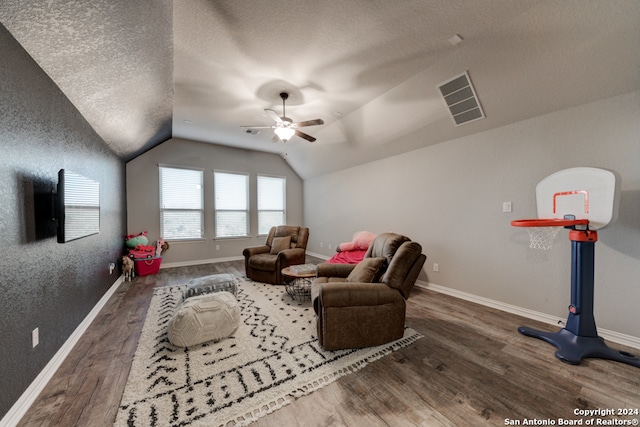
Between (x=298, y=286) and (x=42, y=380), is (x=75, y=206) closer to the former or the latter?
(x=42, y=380)

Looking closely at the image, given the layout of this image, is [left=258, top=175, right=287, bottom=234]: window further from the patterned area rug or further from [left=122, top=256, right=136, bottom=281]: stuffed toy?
the patterned area rug

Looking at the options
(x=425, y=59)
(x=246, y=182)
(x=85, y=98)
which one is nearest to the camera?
(x=85, y=98)

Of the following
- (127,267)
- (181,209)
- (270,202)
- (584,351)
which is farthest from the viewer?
(270,202)

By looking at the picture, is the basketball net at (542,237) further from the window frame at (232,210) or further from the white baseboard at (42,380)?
the window frame at (232,210)

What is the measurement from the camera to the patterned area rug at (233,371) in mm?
1439

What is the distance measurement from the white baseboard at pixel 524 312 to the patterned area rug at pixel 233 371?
1473mm

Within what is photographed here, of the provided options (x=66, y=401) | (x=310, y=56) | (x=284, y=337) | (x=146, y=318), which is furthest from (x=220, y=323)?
(x=310, y=56)

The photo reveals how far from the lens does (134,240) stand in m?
4.56

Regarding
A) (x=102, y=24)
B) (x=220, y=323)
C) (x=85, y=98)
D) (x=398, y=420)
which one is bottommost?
(x=398, y=420)

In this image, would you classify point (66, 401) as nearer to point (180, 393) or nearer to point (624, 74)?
point (180, 393)

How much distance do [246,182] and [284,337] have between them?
15.5 feet

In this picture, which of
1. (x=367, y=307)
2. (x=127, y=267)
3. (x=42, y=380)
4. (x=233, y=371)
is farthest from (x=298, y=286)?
(x=127, y=267)

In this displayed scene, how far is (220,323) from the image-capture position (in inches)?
87.6

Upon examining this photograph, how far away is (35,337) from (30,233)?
0.73 m
